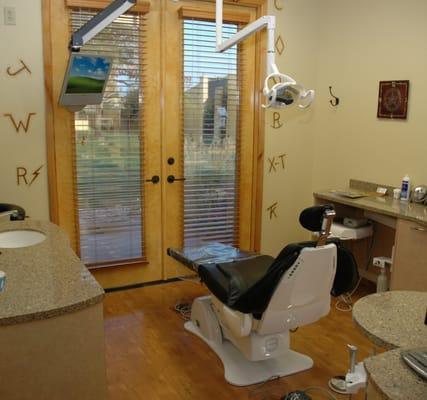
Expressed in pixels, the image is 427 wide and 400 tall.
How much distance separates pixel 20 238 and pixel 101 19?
49.0 inches

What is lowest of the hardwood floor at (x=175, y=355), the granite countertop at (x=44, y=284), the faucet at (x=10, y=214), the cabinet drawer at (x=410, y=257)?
the hardwood floor at (x=175, y=355)

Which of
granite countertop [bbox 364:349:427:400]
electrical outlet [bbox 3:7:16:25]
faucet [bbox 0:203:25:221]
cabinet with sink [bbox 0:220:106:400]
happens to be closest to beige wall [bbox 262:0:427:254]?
electrical outlet [bbox 3:7:16:25]

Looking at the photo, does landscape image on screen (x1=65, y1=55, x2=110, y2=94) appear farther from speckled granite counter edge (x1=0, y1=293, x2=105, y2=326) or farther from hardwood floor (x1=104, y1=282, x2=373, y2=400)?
speckled granite counter edge (x1=0, y1=293, x2=105, y2=326)

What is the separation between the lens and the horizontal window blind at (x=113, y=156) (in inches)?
133

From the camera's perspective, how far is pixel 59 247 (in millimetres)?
2078

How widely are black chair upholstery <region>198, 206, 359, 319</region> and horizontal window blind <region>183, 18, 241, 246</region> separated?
1.20 metres

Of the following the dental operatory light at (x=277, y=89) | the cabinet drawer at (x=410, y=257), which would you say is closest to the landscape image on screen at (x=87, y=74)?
the dental operatory light at (x=277, y=89)

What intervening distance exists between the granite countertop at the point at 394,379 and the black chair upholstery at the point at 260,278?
1.02 m

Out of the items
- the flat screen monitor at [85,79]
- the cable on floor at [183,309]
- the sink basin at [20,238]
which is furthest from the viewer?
the cable on floor at [183,309]

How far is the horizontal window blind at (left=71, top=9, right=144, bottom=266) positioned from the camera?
3.39m

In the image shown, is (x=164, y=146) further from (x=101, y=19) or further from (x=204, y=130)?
(x=101, y=19)

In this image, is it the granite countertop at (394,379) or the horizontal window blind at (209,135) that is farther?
the horizontal window blind at (209,135)

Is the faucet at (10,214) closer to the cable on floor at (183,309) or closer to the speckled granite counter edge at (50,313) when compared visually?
the cable on floor at (183,309)

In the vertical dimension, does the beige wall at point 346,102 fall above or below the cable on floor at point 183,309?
above
